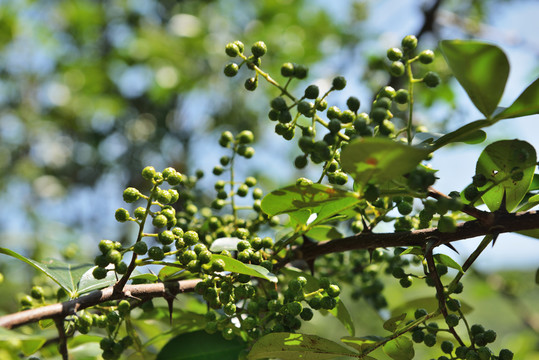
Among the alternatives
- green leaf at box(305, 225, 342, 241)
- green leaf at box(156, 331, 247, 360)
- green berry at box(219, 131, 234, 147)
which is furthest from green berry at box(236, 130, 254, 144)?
green leaf at box(156, 331, 247, 360)

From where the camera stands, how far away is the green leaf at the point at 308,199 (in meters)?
1.14

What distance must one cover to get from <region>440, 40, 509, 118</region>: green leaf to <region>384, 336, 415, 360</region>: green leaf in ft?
2.20

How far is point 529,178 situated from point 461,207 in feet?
1.14

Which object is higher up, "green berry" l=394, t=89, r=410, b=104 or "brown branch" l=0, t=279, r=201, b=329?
"green berry" l=394, t=89, r=410, b=104

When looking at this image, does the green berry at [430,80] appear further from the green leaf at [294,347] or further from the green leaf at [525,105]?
the green leaf at [294,347]

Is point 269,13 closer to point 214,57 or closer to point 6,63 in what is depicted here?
point 214,57

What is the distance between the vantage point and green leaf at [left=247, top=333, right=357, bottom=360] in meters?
1.33

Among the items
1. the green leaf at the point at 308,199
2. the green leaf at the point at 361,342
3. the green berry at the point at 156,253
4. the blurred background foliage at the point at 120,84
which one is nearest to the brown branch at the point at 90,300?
the green berry at the point at 156,253


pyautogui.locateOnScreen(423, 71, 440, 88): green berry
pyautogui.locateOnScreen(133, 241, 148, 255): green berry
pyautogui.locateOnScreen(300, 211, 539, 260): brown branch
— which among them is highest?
pyautogui.locateOnScreen(423, 71, 440, 88): green berry

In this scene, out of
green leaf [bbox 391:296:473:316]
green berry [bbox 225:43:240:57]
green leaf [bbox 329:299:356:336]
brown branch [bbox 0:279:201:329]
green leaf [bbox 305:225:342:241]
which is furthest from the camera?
green leaf [bbox 391:296:473:316]

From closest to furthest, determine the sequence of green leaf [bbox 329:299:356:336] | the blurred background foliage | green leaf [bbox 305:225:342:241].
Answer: green leaf [bbox 329:299:356:336], green leaf [bbox 305:225:342:241], the blurred background foliage

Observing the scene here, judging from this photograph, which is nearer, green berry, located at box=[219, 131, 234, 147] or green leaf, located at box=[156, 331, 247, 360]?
green leaf, located at box=[156, 331, 247, 360]

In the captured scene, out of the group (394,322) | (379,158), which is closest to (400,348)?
(394,322)

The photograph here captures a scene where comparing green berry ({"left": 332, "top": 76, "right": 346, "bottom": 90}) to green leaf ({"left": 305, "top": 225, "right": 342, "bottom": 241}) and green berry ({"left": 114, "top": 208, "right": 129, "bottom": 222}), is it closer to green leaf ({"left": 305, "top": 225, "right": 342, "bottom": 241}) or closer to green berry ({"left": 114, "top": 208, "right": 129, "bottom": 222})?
green leaf ({"left": 305, "top": 225, "right": 342, "bottom": 241})
